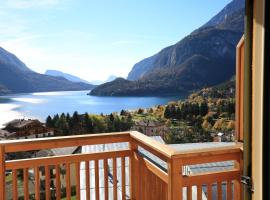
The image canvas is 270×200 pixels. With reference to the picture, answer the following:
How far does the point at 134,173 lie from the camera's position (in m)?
2.57

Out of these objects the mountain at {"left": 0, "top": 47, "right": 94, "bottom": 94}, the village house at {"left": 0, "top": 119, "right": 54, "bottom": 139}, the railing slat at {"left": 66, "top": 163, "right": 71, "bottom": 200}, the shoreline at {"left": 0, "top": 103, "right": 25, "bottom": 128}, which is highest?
the mountain at {"left": 0, "top": 47, "right": 94, "bottom": 94}

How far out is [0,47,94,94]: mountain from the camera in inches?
297

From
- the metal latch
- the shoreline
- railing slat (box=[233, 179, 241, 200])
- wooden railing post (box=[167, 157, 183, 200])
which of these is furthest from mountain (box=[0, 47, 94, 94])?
the metal latch

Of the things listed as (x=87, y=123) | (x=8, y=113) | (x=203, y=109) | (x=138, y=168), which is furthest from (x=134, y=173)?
(x=8, y=113)

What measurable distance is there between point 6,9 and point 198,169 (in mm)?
11755

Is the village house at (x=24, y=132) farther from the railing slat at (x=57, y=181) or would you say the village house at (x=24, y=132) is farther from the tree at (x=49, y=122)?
the railing slat at (x=57, y=181)

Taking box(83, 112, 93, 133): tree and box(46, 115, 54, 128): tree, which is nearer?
box(46, 115, 54, 128): tree

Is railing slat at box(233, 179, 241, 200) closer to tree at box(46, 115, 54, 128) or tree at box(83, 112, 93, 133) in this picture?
tree at box(83, 112, 93, 133)

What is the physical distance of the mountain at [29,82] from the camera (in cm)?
755

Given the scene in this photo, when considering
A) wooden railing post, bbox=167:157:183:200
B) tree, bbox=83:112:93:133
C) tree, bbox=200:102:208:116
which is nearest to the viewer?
wooden railing post, bbox=167:157:183:200

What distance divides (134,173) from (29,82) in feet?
20.6

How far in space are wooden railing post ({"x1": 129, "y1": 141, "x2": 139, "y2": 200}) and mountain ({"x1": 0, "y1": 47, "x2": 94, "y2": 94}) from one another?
5.43 metres

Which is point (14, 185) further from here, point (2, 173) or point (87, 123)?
point (87, 123)

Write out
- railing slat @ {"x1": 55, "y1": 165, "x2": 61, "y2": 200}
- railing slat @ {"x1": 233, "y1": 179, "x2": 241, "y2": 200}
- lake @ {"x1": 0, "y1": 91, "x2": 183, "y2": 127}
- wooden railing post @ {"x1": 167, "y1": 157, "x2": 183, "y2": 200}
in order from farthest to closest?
lake @ {"x1": 0, "y1": 91, "x2": 183, "y2": 127} → railing slat @ {"x1": 55, "y1": 165, "x2": 61, "y2": 200} → railing slat @ {"x1": 233, "y1": 179, "x2": 241, "y2": 200} → wooden railing post @ {"x1": 167, "y1": 157, "x2": 183, "y2": 200}
